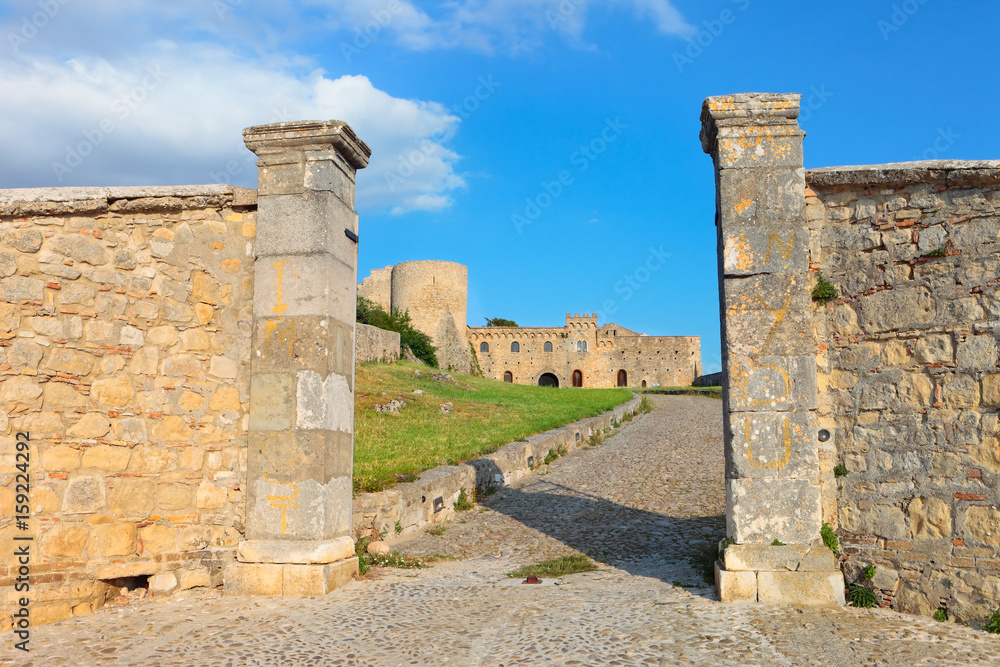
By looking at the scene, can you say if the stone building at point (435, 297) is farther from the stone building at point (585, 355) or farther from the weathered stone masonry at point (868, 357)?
the weathered stone masonry at point (868, 357)

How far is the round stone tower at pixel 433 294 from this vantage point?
46.1 meters

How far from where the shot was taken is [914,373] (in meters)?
4.60

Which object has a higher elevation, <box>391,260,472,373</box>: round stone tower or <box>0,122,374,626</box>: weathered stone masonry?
<box>391,260,472,373</box>: round stone tower

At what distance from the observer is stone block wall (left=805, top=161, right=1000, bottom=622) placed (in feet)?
14.1

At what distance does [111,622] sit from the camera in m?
4.49

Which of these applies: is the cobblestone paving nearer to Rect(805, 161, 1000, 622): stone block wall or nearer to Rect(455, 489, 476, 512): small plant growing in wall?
Rect(805, 161, 1000, 622): stone block wall

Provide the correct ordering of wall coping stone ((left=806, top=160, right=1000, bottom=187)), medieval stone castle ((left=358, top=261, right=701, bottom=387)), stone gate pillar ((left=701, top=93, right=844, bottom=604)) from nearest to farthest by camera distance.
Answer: wall coping stone ((left=806, top=160, right=1000, bottom=187)), stone gate pillar ((left=701, top=93, right=844, bottom=604)), medieval stone castle ((left=358, top=261, right=701, bottom=387))

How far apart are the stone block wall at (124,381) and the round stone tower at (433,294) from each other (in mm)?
39753

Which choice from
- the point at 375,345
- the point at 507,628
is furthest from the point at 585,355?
the point at 507,628

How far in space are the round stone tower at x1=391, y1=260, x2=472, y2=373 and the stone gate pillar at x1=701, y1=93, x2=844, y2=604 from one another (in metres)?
40.4

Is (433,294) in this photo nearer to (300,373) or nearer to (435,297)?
(435,297)

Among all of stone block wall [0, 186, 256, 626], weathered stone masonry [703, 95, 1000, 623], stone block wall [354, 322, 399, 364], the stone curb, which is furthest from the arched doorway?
weathered stone masonry [703, 95, 1000, 623]

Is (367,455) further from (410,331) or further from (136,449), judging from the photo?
(410,331)

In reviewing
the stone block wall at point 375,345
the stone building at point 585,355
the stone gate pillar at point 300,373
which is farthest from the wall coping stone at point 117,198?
the stone building at point 585,355
